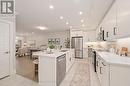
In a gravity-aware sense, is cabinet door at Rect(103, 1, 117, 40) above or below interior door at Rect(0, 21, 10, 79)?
above

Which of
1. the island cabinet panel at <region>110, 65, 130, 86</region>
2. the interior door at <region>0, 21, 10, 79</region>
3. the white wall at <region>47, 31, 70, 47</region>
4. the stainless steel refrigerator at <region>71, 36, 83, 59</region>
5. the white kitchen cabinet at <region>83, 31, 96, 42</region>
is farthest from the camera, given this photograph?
the white wall at <region>47, 31, 70, 47</region>

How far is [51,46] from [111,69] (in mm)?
2186

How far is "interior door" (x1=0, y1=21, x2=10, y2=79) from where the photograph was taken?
3.66 m

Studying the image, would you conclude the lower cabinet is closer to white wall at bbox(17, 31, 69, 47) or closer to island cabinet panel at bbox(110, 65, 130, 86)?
island cabinet panel at bbox(110, 65, 130, 86)

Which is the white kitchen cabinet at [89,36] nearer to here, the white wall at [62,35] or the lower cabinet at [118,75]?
the white wall at [62,35]

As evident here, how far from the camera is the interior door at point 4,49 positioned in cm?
366

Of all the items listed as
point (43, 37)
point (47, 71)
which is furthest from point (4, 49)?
point (43, 37)

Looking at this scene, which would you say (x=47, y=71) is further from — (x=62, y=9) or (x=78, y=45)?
(x=78, y=45)

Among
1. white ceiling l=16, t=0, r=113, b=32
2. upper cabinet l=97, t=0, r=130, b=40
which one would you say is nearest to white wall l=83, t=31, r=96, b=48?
white ceiling l=16, t=0, r=113, b=32

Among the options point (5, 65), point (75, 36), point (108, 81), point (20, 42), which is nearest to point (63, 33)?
point (75, 36)

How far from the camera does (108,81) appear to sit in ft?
6.68

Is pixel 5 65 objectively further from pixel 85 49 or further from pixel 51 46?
pixel 85 49

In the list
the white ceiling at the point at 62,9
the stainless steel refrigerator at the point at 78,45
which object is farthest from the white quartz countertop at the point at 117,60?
the stainless steel refrigerator at the point at 78,45

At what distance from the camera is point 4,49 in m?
3.75
